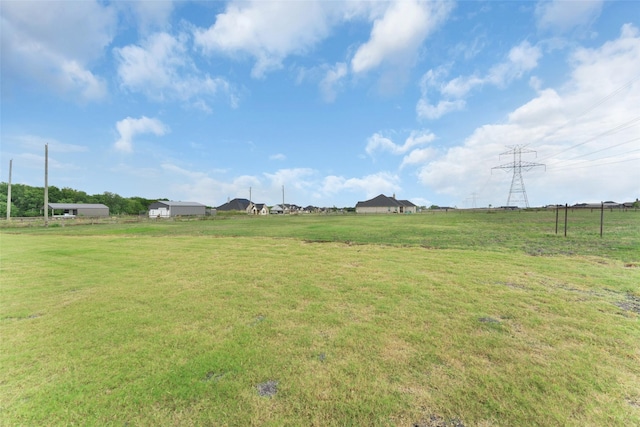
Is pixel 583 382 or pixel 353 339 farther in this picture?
pixel 353 339

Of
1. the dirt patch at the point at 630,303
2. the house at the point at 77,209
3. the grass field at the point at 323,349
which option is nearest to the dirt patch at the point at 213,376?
the grass field at the point at 323,349

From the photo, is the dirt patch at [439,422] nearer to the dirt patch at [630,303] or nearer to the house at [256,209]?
the dirt patch at [630,303]

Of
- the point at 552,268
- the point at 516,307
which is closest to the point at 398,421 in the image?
the point at 516,307

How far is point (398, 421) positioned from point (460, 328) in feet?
6.60

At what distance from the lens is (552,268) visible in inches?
273

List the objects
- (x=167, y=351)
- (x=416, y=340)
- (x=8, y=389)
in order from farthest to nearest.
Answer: (x=416, y=340)
(x=167, y=351)
(x=8, y=389)

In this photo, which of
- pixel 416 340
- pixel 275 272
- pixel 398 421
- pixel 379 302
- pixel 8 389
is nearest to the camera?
pixel 398 421

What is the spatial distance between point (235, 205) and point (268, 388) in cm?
8496

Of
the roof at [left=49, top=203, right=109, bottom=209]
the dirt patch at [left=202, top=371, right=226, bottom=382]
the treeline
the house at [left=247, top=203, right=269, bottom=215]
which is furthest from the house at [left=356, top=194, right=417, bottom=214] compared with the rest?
the dirt patch at [left=202, top=371, right=226, bottom=382]

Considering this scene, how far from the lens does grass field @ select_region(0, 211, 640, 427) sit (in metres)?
2.21

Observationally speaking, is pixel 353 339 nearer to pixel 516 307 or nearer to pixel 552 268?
pixel 516 307

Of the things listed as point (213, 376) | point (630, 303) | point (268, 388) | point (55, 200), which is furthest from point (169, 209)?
point (630, 303)

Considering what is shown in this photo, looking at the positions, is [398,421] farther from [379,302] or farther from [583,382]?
[379,302]

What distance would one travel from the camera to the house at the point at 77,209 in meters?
59.8
